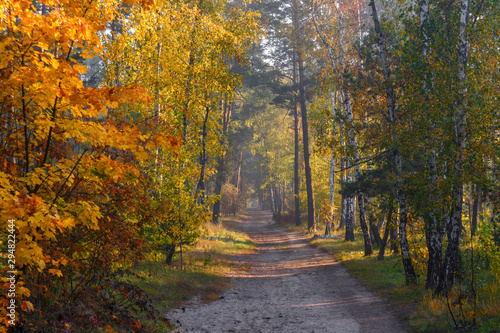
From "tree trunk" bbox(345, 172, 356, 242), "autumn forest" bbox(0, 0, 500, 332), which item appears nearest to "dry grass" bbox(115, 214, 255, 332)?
"autumn forest" bbox(0, 0, 500, 332)

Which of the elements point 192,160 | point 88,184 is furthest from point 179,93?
point 88,184

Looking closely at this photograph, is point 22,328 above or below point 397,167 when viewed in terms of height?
below

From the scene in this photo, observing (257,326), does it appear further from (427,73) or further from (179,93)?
(179,93)

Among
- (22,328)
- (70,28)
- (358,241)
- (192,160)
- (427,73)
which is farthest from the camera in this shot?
(358,241)

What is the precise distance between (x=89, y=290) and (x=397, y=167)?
8.04 metres

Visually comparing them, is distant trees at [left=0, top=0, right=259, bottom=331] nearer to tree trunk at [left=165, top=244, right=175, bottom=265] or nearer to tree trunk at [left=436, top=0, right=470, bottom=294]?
tree trunk at [left=436, top=0, right=470, bottom=294]

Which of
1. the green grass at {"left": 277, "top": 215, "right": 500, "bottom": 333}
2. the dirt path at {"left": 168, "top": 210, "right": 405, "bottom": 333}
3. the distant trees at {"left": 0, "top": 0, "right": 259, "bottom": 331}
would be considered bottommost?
the dirt path at {"left": 168, "top": 210, "right": 405, "bottom": 333}

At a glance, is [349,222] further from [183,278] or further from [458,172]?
[458,172]

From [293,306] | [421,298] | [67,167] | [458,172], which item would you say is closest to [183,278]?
[293,306]

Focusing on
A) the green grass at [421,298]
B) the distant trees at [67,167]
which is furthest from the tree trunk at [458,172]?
the distant trees at [67,167]

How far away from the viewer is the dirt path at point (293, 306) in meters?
7.36

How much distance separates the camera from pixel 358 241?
19375mm

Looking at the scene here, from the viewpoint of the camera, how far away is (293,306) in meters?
9.16

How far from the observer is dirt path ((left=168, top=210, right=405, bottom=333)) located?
290 inches
